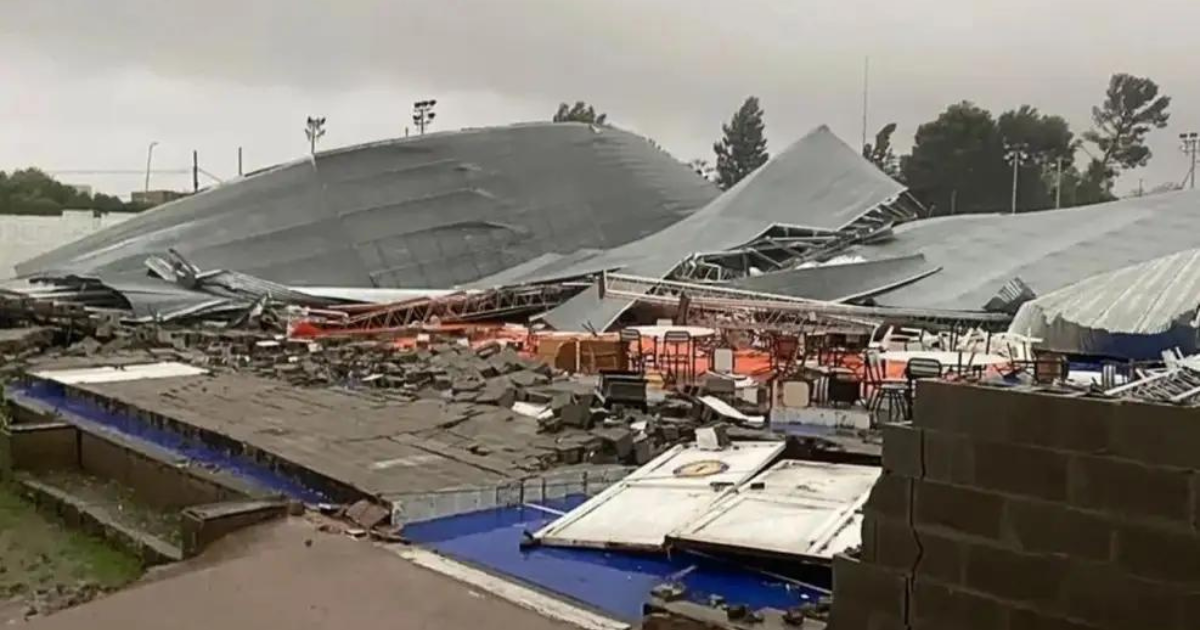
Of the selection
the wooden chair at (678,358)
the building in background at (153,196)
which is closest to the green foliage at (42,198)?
the building in background at (153,196)

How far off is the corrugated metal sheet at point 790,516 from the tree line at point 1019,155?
46993mm

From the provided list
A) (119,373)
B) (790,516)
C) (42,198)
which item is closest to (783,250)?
(119,373)

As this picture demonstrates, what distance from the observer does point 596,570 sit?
676 cm

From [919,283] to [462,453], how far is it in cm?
1620

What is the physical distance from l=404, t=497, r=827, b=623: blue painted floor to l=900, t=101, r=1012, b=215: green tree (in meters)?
53.6

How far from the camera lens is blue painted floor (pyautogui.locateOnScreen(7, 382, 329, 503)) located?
29.6 ft

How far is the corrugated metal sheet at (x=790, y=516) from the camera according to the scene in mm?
6434

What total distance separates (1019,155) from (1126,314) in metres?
45.8

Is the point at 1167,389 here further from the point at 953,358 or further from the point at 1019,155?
the point at 1019,155

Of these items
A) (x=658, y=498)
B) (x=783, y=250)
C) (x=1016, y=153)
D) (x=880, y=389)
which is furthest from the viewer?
(x=1016, y=153)

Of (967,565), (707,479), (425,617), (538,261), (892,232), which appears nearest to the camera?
(967,565)

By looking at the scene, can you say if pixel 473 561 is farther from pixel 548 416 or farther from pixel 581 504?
pixel 548 416

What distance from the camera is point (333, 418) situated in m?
11.3

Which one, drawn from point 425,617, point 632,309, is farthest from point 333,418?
point 632,309
